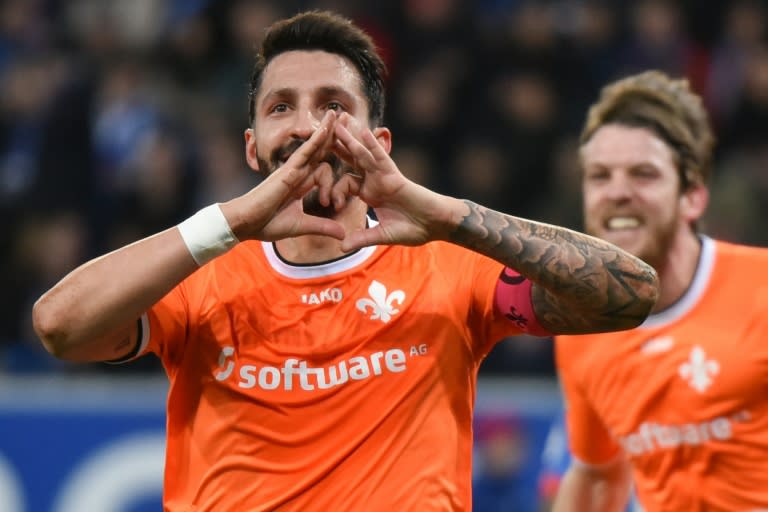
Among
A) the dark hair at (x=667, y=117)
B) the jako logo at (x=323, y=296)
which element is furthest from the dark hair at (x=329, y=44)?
the dark hair at (x=667, y=117)

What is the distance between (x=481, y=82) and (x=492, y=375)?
229 centimetres

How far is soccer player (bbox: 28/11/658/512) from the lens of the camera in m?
3.22

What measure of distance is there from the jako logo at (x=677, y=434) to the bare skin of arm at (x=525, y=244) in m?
1.15

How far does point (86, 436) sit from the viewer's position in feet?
23.2

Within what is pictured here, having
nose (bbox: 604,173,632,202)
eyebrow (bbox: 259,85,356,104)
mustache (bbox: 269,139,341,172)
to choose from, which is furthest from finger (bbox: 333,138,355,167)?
nose (bbox: 604,173,632,202)

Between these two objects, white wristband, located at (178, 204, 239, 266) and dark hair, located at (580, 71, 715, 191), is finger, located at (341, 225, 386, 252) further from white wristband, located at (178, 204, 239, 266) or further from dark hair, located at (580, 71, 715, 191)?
dark hair, located at (580, 71, 715, 191)

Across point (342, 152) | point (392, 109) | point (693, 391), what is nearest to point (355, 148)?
point (342, 152)

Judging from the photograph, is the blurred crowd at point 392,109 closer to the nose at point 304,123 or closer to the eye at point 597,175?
the eye at point 597,175

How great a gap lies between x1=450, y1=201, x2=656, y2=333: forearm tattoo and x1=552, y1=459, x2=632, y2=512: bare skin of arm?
1.65 meters

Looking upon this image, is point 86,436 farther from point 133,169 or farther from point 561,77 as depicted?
point 561,77

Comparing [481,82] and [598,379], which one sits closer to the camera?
[598,379]

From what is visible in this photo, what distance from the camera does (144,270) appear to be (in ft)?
Result: 10.4

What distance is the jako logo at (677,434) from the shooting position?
→ 4.41m

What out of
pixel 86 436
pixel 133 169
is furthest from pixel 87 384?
pixel 133 169
